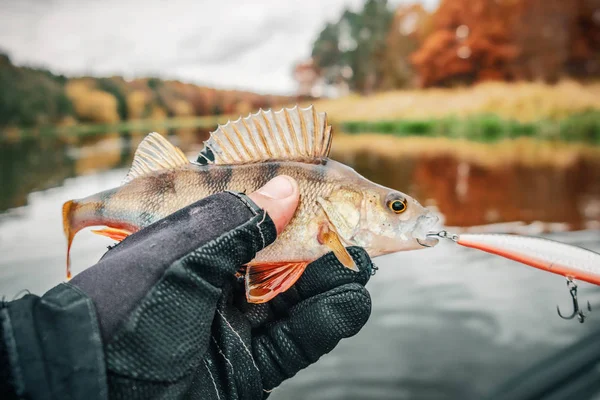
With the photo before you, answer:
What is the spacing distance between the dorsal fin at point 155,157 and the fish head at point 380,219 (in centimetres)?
73

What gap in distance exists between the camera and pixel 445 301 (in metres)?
5.43

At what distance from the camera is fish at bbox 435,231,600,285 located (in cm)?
175

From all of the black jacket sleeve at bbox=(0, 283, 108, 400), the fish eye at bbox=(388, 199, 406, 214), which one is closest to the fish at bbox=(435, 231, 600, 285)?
the fish eye at bbox=(388, 199, 406, 214)

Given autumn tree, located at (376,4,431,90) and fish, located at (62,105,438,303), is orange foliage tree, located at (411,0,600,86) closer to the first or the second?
autumn tree, located at (376,4,431,90)

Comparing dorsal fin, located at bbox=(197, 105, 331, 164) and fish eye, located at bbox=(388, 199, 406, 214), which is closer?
fish eye, located at bbox=(388, 199, 406, 214)

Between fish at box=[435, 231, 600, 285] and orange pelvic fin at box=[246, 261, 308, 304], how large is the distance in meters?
0.81

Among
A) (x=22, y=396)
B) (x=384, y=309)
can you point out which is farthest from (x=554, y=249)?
(x=384, y=309)

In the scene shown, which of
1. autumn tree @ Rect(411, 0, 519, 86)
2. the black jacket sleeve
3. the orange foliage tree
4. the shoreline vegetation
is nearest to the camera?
the black jacket sleeve

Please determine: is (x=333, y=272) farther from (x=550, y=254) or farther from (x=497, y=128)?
(x=497, y=128)

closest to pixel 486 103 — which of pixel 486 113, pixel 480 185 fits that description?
pixel 486 113

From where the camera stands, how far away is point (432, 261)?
652cm

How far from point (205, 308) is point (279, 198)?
0.52 m

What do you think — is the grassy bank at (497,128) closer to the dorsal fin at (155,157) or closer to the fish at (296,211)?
the fish at (296,211)

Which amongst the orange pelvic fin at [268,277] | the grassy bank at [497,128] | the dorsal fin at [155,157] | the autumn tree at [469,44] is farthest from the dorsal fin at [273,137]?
the autumn tree at [469,44]
